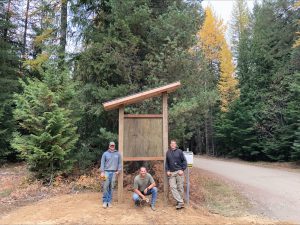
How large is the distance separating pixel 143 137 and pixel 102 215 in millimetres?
2603

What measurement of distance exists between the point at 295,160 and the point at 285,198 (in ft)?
41.1

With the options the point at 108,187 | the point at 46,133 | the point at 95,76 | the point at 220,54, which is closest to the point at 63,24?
the point at 95,76

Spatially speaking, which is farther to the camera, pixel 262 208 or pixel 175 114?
pixel 175 114

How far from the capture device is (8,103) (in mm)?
17469

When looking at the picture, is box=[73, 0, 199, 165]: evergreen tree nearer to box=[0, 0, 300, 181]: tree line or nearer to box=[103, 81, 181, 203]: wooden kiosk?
box=[0, 0, 300, 181]: tree line

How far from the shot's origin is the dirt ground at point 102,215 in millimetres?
7280

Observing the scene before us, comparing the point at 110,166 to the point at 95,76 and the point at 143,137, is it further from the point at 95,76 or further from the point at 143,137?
the point at 95,76

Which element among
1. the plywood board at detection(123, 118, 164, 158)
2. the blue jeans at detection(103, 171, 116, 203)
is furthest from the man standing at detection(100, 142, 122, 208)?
the plywood board at detection(123, 118, 164, 158)

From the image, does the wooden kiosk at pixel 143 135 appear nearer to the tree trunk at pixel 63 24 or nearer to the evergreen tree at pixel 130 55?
the evergreen tree at pixel 130 55

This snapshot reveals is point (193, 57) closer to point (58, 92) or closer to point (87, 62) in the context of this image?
point (87, 62)

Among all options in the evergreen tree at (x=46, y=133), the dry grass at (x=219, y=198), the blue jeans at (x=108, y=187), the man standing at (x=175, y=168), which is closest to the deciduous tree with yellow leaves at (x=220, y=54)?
the dry grass at (x=219, y=198)

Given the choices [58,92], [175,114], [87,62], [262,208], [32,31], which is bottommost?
[262,208]

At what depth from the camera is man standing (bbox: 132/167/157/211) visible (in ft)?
27.6

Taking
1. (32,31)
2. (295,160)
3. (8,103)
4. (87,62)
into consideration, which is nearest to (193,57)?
(87,62)
